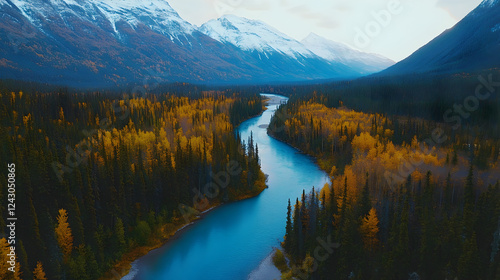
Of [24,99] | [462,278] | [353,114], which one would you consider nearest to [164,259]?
[462,278]

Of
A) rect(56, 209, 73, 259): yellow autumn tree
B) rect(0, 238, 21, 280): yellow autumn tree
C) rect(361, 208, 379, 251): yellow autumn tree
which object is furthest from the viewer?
rect(361, 208, 379, 251): yellow autumn tree

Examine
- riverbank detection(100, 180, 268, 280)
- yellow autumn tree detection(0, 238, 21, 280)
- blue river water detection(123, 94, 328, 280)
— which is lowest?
blue river water detection(123, 94, 328, 280)

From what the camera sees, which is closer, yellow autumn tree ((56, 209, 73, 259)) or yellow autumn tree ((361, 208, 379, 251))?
yellow autumn tree ((56, 209, 73, 259))

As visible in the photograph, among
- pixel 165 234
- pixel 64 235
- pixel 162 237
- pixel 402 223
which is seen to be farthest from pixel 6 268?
pixel 402 223

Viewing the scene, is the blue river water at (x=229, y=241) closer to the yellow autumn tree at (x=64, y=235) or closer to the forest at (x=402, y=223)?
the forest at (x=402, y=223)

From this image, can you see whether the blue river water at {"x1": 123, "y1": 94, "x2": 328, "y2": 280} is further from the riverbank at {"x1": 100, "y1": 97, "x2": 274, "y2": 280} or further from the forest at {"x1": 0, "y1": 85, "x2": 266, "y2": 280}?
the forest at {"x1": 0, "y1": 85, "x2": 266, "y2": 280}

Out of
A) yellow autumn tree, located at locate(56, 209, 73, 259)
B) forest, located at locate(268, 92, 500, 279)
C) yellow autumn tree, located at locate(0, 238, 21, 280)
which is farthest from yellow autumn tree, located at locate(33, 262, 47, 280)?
forest, located at locate(268, 92, 500, 279)
